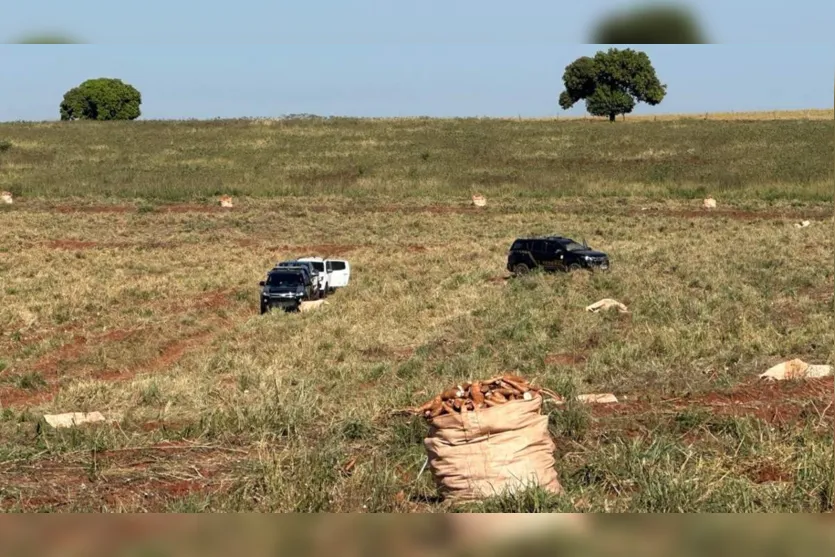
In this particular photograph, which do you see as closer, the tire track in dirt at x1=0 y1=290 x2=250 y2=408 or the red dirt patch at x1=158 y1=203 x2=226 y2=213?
the tire track in dirt at x1=0 y1=290 x2=250 y2=408

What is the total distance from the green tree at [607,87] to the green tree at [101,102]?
221 ft

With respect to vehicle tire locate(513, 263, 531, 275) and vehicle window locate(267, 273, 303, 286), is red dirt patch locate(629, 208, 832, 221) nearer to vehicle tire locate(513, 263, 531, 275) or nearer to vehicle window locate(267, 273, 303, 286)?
vehicle tire locate(513, 263, 531, 275)

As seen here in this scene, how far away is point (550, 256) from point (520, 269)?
1.05 metres

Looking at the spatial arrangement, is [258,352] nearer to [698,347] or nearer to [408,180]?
[698,347]

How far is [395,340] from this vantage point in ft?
66.8

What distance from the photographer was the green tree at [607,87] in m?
97.7

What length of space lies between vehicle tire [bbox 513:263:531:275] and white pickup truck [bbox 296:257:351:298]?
542 cm

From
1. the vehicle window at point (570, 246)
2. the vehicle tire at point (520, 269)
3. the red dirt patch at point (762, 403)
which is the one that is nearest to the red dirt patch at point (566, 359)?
the red dirt patch at point (762, 403)

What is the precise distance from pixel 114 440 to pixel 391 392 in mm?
4317

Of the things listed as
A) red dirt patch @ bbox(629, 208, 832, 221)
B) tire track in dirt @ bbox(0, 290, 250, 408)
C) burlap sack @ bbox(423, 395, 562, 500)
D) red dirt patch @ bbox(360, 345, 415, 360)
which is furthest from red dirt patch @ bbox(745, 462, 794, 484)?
red dirt patch @ bbox(629, 208, 832, 221)

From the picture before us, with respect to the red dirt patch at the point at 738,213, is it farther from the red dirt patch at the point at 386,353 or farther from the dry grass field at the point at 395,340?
the red dirt patch at the point at 386,353

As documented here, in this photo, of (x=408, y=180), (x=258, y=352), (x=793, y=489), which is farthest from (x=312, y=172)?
(x=793, y=489)

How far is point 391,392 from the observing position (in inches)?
509

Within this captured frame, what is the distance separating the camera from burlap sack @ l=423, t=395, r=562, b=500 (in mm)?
6645
